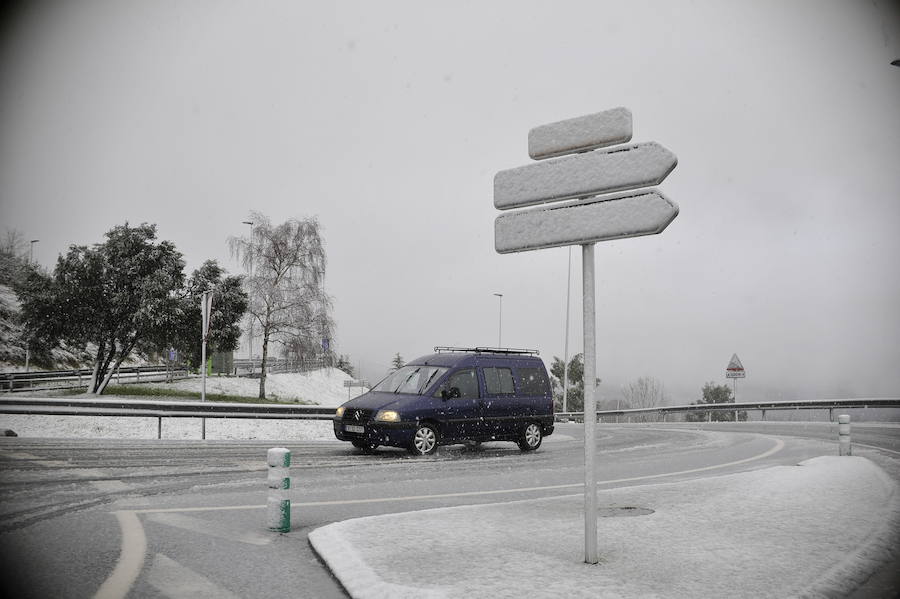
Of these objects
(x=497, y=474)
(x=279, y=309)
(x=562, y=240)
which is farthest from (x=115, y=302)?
(x=562, y=240)

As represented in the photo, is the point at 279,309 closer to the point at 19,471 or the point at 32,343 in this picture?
the point at 32,343

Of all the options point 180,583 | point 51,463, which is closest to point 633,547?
point 180,583

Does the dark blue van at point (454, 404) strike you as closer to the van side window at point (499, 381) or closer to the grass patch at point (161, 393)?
the van side window at point (499, 381)

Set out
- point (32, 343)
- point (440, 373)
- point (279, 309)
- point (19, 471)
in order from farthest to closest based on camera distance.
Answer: point (279, 309)
point (32, 343)
point (440, 373)
point (19, 471)

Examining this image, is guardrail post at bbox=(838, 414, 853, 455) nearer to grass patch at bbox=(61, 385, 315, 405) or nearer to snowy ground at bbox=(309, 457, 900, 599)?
snowy ground at bbox=(309, 457, 900, 599)

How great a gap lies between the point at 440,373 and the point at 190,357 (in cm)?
3300

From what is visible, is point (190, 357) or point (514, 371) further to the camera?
point (190, 357)

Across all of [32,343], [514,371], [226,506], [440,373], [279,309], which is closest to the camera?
[226,506]

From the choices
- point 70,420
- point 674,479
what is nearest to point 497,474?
point 674,479

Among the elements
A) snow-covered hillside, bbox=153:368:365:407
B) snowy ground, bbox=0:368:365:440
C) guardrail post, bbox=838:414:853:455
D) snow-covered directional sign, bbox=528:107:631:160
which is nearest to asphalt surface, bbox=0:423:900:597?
guardrail post, bbox=838:414:853:455

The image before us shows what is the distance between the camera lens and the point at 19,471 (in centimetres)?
861

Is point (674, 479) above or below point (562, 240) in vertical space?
below

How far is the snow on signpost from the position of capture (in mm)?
4578

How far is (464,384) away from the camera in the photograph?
13711 mm
